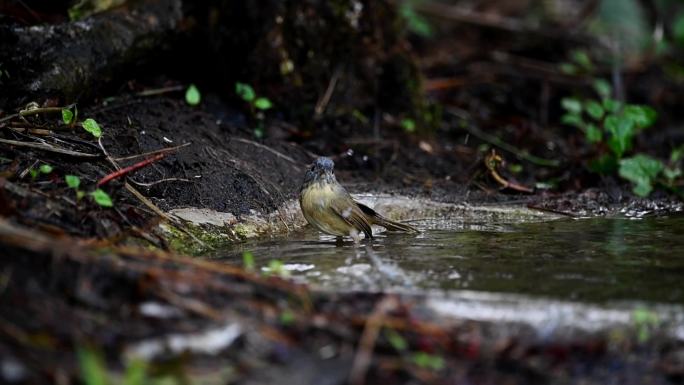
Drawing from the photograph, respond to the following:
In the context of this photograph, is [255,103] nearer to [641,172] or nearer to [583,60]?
[641,172]

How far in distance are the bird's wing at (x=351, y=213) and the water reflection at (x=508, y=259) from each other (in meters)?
0.12

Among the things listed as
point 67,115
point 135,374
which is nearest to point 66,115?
point 67,115

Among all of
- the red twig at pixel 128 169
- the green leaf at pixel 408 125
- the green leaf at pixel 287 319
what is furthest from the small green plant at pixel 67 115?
the green leaf at pixel 408 125

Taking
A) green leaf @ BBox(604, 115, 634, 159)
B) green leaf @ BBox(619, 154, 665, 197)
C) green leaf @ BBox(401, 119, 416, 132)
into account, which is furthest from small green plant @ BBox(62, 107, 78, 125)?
green leaf @ BBox(604, 115, 634, 159)

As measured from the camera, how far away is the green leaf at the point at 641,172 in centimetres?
651

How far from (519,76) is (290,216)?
5623 millimetres

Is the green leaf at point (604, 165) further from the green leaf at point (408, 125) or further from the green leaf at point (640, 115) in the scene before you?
the green leaf at point (408, 125)

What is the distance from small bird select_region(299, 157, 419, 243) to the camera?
16.9ft

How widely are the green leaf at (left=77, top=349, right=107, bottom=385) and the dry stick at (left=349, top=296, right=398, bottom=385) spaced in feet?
2.54

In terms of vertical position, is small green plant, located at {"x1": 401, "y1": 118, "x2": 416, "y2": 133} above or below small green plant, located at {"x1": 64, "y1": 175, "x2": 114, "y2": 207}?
below

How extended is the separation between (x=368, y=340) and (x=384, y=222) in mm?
2452

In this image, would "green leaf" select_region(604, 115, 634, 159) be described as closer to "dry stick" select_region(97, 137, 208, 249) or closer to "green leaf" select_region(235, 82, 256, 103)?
"green leaf" select_region(235, 82, 256, 103)

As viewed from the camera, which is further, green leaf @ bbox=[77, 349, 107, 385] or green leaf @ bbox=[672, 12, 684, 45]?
green leaf @ bbox=[672, 12, 684, 45]

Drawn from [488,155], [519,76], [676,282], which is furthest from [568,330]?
[519,76]
